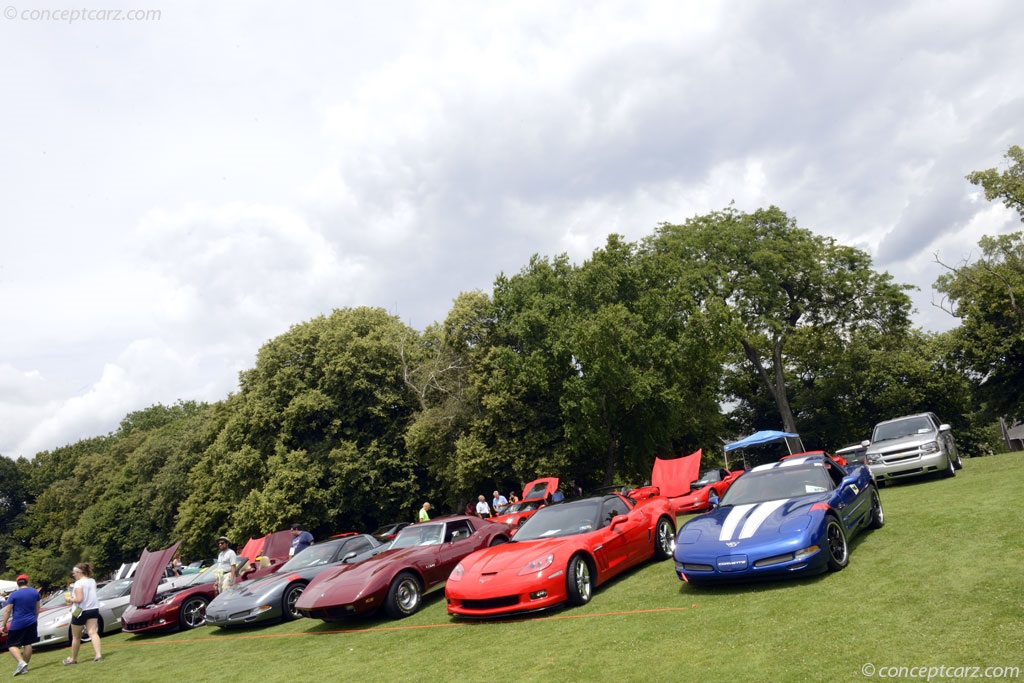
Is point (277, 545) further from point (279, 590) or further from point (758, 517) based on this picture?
point (758, 517)

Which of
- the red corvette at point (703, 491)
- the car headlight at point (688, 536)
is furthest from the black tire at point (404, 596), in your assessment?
the red corvette at point (703, 491)

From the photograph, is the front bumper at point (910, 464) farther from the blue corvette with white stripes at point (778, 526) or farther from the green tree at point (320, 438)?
the green tree at point (320, 438)

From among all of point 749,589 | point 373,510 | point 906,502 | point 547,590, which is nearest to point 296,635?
point 547,590

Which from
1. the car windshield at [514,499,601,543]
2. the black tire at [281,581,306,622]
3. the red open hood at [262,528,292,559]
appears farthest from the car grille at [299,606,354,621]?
the red open hood at [262,528,292,559]

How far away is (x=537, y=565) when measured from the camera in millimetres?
8852

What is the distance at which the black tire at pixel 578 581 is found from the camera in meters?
8.81

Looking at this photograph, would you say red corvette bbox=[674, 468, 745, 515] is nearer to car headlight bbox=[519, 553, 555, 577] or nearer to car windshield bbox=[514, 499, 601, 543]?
car windshield bbox=[514, 499, 601, 543]

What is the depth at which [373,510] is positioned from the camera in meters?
37.8

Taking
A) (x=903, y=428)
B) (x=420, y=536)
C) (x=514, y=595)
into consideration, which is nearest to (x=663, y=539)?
(x=514, y=595)

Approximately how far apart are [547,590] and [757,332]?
31.5 meters

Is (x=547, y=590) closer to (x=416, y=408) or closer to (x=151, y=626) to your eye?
(x=151, y=626)

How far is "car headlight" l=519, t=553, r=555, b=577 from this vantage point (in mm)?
8797

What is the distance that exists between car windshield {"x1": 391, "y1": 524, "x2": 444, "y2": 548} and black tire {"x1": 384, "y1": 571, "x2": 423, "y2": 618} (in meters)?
1.05

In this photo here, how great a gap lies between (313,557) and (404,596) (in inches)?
138
